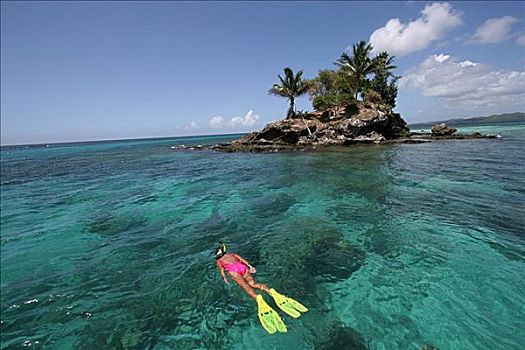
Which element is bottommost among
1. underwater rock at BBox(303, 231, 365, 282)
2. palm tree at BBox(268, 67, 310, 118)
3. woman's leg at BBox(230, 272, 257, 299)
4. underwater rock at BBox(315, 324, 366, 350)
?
underwater rock at BBox(315, 324, 366, 350)

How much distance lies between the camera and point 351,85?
47781mm

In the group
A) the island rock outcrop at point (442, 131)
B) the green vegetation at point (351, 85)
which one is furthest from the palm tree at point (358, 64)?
the island rock outcrop at point (442, 131)

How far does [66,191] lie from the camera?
25.3 metres

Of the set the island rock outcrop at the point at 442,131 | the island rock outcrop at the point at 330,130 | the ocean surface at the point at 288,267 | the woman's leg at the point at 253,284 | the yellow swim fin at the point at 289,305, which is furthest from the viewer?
the island rock outcrop at the point at 442,131

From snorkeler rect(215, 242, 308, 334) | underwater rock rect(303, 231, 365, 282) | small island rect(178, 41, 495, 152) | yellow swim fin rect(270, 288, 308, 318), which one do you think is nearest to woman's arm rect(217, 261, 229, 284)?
snorkeler rect(215, 242, 308, 334)

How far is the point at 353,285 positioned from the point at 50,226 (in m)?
16.9

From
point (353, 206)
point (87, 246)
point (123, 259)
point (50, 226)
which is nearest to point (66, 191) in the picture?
point (50, 226)

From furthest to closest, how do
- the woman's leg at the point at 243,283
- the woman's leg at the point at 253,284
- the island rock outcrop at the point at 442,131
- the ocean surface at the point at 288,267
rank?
the island rock outcrop at the point at 442,131
the woman's leg at the point at 253,284
the woman's leg at the point at 243,283
the ocean surface at the point at 288,267

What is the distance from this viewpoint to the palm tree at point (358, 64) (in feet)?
145

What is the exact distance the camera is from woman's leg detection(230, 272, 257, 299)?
7.95 meters

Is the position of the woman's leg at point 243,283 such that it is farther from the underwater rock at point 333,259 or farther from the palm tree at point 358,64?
the palm tree at point 358,64

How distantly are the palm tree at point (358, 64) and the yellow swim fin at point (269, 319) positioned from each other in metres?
46.2

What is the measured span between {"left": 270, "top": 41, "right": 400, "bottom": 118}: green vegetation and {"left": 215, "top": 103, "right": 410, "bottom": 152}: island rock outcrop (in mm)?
1640

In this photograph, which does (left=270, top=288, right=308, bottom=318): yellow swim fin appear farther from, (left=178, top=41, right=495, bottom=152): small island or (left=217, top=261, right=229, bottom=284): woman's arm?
(left=178, top=41, right=495, bottom=152): small island
